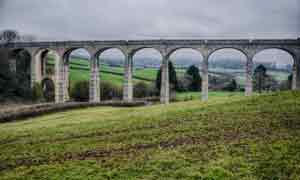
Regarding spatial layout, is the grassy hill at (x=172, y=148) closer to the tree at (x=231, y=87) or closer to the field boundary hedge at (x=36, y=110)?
the field boundary hedge at (x=36, y=110)

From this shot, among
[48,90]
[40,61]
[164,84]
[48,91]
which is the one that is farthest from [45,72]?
[164,84]

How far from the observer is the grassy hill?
31.3 ft

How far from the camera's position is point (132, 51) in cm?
4784

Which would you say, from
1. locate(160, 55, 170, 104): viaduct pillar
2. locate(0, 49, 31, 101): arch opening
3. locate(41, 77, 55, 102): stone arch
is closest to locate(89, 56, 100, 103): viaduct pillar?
locate(160, 55, 170, 104): viaduct pillar

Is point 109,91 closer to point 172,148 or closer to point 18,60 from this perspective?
point 18,60

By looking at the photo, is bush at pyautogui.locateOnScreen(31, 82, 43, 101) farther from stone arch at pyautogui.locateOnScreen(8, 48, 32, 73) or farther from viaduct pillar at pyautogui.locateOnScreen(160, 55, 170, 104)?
viaduct pillar at pyautogui.locateOnScreen(160, 55, 170, 104)

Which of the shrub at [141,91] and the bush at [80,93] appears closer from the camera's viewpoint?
the bush at [80,93]

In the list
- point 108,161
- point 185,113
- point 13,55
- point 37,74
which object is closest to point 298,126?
point 185,113

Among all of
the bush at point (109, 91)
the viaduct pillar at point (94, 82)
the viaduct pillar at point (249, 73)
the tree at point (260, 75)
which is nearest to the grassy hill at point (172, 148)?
the viaduct pillar at point (249, 73)

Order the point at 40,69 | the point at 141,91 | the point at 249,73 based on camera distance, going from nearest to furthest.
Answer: the point at 249,73 < the point at 40,69 < the point at 141,91

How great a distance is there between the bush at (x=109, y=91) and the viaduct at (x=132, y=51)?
11.2m

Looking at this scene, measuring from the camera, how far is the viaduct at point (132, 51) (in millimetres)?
41378

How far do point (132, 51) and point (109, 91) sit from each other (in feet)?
59.8

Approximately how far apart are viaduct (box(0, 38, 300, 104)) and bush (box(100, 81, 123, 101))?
1117 centimetres
